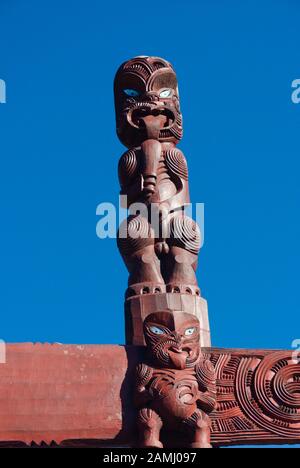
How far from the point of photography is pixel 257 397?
6.77 m

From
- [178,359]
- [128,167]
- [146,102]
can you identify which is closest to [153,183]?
[128,167]

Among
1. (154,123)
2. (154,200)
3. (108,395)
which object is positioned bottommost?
(108,395)

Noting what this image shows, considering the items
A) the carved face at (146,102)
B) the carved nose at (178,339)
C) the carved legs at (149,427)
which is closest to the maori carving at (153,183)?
the carved face at (146,102)

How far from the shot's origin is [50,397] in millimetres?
6457

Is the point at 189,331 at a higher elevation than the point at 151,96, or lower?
lower

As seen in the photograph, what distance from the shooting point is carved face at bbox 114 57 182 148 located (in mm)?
8398

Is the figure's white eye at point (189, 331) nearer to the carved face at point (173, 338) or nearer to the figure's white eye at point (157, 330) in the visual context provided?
the carved face at point (173, 338)

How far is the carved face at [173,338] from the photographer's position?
21.1 feet

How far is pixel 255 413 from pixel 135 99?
136 inches

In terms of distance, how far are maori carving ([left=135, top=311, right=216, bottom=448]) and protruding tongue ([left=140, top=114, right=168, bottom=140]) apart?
7.52 ft

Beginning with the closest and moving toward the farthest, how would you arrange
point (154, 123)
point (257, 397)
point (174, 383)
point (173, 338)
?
point (174, 383) < point (173, 338) < point (257, 397) < point (154, 123)

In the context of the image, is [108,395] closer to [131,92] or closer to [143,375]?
[143,375]

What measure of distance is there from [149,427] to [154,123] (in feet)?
10.6
